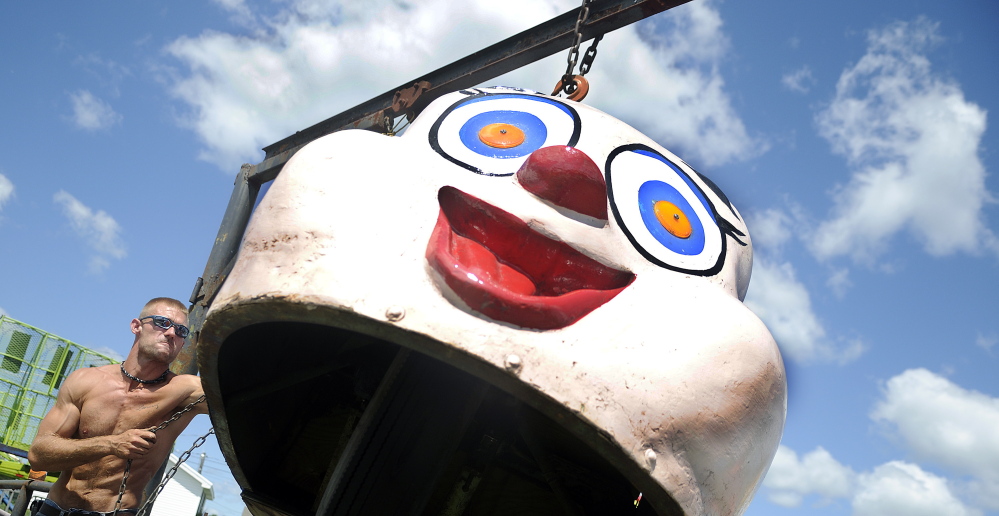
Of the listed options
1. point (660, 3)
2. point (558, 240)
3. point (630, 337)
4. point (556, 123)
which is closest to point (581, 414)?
point (630, 337)

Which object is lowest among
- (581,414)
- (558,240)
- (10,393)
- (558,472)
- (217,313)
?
(10,393)

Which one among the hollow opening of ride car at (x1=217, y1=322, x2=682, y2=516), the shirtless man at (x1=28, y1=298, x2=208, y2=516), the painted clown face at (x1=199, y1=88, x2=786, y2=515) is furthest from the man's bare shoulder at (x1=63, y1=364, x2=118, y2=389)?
the painted clown face at (x1=199, y1=88, x2=786, y2=515)

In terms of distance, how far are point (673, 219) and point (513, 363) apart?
0.82 m

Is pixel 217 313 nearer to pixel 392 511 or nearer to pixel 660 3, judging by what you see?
pixel 392 511

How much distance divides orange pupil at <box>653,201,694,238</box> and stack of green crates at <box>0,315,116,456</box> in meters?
13.1

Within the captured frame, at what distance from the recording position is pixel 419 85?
4379mm

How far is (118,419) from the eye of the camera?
2783 mm

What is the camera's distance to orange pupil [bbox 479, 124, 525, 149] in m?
1.99

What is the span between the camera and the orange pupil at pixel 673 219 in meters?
1.97

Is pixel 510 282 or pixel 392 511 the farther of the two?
pixel 392 511

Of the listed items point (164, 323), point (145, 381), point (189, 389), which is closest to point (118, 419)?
point (145, 381)

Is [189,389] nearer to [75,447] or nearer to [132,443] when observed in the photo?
[132,443]

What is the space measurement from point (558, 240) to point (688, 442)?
0.57 metres

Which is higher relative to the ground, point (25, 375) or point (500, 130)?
point (500, 130)
